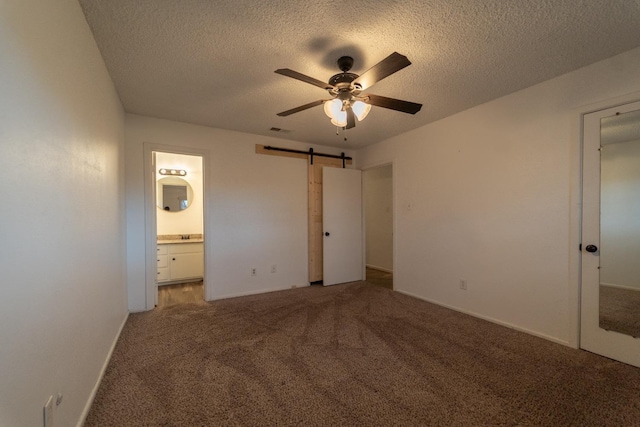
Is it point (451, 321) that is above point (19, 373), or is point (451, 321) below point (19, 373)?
below

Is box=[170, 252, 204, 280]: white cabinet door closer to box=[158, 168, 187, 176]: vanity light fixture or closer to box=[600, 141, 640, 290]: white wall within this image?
box=[158, 168, 187, 176]: vanity light fixture

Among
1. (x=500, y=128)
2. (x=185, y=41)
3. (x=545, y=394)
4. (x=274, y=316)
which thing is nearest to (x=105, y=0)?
(x=185, y=41)

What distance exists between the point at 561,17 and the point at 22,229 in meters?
3.04

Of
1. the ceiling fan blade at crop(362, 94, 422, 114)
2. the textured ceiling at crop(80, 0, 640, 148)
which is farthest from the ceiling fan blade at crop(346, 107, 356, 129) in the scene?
the textured ceiling at crop(80, 0, 640, 148)

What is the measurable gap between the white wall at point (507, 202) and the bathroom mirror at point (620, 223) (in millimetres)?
188

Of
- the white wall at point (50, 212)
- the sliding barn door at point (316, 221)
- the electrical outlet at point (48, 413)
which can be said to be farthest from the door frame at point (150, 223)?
the electrical outlet at point (48, 413)

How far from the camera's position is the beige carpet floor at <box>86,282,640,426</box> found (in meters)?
1.60

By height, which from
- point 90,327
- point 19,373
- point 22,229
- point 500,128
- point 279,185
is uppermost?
point 500,128

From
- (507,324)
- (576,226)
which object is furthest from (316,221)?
(576,226)

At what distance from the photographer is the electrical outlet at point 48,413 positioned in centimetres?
112

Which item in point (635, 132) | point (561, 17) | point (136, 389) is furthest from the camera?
point (635, 132)

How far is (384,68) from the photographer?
5.68 feet

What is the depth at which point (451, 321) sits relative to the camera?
2.98 m

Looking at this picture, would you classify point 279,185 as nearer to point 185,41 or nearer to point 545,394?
point 185,41
